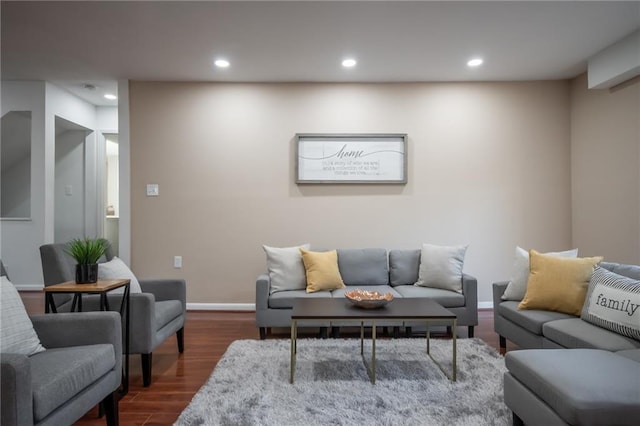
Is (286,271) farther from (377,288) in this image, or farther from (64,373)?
(64,373)

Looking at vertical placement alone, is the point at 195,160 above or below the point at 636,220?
above

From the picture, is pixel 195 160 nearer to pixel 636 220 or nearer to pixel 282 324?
pixel 282 324

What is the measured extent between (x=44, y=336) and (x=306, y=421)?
4.70ft

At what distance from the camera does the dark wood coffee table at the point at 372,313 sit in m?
2.42

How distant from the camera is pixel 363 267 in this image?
386cm

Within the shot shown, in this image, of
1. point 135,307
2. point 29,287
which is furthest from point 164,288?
point 29,287

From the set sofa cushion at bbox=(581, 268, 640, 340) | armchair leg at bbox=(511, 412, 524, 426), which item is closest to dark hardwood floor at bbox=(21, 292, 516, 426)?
sofa cushion at bbox=(581, 268, 640, 340)

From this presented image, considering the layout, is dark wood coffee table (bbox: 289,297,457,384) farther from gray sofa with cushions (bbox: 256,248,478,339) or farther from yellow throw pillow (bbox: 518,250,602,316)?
yellow throw pillow (bbox: 518,250,602,316)

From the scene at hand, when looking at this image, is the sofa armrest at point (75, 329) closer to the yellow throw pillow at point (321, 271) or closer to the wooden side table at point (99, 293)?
the wooden side table at point (99, 293)

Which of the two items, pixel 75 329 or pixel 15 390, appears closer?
pixel 15 390

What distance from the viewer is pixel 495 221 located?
4.47 metres

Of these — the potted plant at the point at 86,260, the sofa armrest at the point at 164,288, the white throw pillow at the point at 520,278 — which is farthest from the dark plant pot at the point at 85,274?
the white throw pillow at the point at 520,278

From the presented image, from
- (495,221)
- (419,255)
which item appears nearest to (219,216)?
(419,255)

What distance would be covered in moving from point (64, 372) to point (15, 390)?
271 mm
